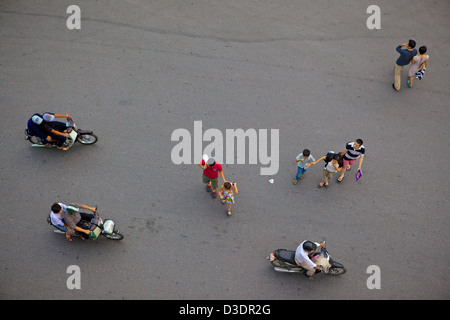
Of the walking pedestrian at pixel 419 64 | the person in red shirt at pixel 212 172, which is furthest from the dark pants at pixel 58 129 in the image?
the walking pedestrian at pixel 419 64

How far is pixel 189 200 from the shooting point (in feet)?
27.9

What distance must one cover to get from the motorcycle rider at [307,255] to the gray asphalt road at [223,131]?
27.7 inches

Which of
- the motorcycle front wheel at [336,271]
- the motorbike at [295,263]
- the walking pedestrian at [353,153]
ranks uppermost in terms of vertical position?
the walking pedestrian at [353,153]

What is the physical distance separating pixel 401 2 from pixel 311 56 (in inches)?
168

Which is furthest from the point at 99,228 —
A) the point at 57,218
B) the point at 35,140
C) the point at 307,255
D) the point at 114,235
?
the point at 307,255

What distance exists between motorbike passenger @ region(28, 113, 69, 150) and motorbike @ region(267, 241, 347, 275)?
5.95 m

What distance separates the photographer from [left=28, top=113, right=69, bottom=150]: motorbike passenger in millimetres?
8164

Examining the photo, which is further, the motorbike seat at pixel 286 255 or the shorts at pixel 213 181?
the shorts at pixel 213 181

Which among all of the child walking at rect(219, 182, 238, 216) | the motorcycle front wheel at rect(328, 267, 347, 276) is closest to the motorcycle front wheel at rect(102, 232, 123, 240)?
the child walking at rect(219, 182, 238, 216)

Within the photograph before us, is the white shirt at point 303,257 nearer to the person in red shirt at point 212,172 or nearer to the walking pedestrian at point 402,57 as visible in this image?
the person in red shirt at point 212,172

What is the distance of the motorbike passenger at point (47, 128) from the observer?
8164 millimetres

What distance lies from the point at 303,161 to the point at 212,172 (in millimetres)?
2218

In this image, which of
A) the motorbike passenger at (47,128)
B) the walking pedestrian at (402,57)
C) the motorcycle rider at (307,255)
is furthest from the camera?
the walking pedestrian at (402,57)

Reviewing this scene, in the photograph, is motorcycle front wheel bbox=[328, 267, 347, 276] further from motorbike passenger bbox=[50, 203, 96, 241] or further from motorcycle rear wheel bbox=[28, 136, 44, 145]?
motorcycle rear wheel bbox=[28, 136, 44, 145]
